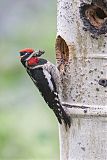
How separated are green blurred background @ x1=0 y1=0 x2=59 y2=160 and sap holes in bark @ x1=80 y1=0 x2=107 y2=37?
1254mm

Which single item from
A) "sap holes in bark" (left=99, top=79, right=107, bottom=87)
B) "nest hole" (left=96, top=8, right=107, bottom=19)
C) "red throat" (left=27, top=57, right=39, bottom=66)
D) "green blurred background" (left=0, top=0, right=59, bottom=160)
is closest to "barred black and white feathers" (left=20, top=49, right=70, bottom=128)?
"red throat" (left=27, top=57, right=39, bottom=66)

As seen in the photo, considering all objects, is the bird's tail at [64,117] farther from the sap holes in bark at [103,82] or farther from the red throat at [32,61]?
the red throat at [32,61]

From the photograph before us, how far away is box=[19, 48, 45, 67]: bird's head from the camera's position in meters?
4.08

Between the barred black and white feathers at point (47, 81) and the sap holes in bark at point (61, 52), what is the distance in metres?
0.04

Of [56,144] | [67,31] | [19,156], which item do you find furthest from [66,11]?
[56,144]

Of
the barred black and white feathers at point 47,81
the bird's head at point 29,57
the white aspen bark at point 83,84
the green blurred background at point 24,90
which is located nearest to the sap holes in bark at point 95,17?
the white aspen bark at point 83,84

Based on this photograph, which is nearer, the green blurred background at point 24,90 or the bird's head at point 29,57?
the bird's head at point 29,57

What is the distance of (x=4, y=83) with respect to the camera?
528 cm

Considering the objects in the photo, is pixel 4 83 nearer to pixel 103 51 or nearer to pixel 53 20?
pixel 53 20

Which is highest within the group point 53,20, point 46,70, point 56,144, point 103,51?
point 103,51

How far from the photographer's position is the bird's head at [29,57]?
161 inches

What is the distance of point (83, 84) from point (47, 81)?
0.39m

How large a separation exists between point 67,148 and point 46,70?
0.50 metres

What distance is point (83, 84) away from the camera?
11.8ft
